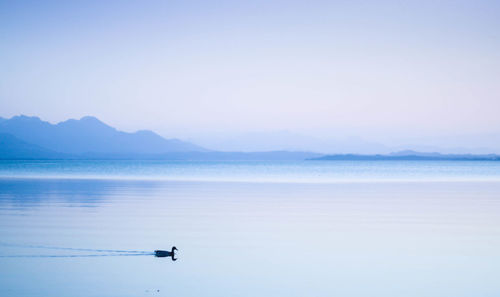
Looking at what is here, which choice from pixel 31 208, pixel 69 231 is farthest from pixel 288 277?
pixel 31 208

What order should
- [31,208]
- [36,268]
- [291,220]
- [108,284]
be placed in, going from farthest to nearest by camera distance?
1. [31,208]
2. [291,220]
3. [36,268]
4. [108,284]

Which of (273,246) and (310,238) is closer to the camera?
(273,246)

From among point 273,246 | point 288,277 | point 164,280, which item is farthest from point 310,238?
point 164,280

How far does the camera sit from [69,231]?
15320mm

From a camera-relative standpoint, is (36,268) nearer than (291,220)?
Yes

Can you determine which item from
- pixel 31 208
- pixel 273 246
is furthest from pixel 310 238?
pixel 31 208

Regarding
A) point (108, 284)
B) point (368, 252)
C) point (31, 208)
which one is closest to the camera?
point (108, 284)

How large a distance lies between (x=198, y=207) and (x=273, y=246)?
9.25m

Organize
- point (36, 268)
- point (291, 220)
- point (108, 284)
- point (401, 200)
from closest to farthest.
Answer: point (108, 284) < point (36, 268) < point (291, 220) < point (401, 200)

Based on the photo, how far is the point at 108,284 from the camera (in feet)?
31.9

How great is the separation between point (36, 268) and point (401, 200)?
18983mm

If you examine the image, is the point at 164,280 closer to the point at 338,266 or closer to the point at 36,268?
the point at 36,268

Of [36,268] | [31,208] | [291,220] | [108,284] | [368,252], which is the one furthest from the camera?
[31,208]

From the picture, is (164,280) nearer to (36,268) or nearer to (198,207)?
(36,268)
